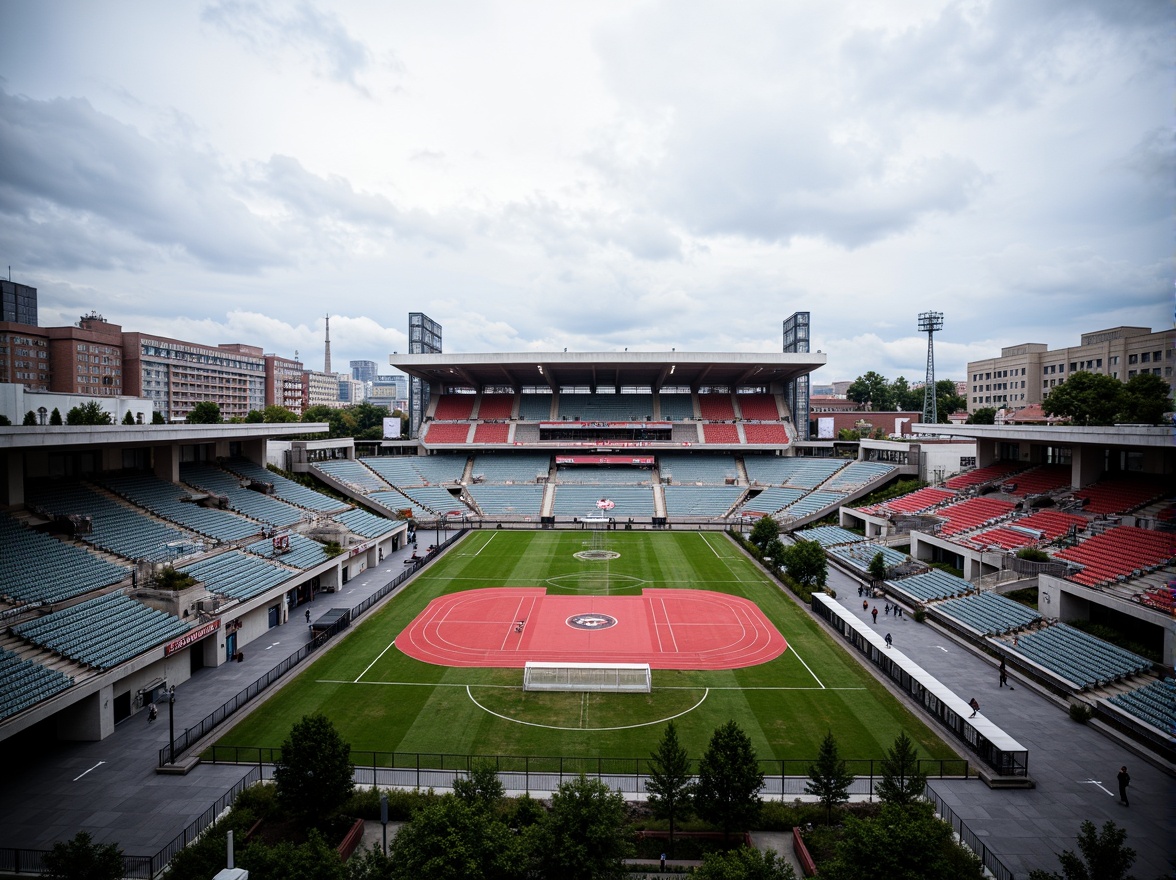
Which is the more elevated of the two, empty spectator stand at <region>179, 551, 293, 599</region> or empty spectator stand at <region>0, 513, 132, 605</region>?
empty spectator stand at <region>0, 513, 132, 605</region>

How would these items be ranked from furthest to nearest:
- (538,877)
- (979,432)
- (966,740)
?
(979,432)
(966,740)
(538,877)

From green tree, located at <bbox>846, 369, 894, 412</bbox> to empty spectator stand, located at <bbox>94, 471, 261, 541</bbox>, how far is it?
112456 millimetres

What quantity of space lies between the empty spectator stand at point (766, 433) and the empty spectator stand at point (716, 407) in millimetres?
2550

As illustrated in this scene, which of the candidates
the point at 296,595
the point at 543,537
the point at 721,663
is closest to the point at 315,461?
the point at 543,537

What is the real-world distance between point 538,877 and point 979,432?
156 ft

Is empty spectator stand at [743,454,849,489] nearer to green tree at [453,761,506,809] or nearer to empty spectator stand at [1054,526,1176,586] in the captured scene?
empty spectator stand at [1054,526,1176,586]

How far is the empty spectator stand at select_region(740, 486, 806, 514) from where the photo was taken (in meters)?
62.5

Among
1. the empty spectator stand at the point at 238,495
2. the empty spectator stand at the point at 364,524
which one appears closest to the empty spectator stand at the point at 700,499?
the empty spectator stand at the point at 364,524

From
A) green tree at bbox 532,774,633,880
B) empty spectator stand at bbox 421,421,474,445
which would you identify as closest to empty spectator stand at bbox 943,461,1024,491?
green tree at bbox 532,774,633,880

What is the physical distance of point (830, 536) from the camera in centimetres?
5194

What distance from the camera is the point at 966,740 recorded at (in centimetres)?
2044

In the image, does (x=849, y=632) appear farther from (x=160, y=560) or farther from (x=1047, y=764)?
(x=160, y=560)

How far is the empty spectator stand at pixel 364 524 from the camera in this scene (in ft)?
155

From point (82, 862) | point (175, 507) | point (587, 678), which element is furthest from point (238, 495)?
point (82, 862)
